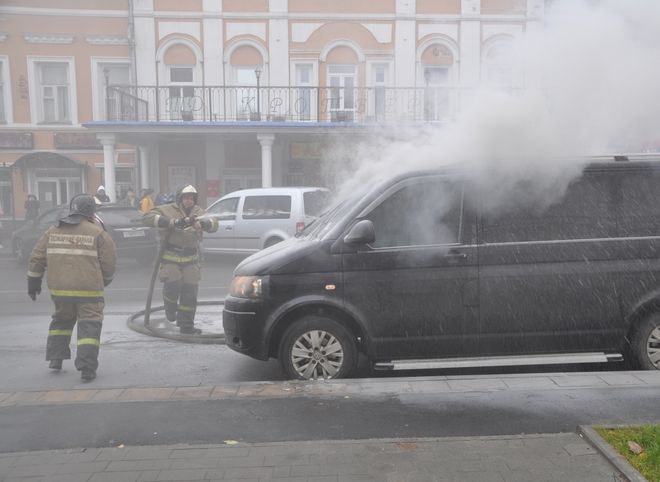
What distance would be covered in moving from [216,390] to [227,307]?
31.9 inches

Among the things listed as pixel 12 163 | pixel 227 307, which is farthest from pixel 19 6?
pixel 227 307

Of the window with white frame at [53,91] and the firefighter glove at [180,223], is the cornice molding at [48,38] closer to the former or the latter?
the window with white frame at [53,91]

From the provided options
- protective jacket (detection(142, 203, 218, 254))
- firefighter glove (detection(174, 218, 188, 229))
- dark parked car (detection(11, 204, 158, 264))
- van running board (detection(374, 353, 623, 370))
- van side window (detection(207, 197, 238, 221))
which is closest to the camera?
van running board (detection(374, 353, 623, 370))

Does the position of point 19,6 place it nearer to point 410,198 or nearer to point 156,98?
point 156,98

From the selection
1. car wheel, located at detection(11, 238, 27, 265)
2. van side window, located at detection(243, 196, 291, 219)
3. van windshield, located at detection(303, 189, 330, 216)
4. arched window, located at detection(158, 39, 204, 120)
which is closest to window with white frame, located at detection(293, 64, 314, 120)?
arched window, located at detection(158, 39, 204, 120)

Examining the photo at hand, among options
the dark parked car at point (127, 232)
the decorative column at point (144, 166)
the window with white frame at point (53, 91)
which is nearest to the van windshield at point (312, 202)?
the dark parked car at point (127, 232)

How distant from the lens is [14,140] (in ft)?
71.3

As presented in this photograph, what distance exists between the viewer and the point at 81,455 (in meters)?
3.63

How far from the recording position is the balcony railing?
19.0 metres

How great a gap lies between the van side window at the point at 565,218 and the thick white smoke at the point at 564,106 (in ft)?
0.35

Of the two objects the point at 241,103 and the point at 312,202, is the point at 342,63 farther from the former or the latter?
the point at 312,202

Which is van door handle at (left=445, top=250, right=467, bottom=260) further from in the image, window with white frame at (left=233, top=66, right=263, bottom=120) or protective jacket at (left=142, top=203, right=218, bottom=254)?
window with white frame at (left=233, top=66, right=263, bottom=120)

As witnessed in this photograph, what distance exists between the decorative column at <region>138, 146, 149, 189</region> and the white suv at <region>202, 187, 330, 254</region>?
7504 mm

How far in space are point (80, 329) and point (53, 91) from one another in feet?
63.4
